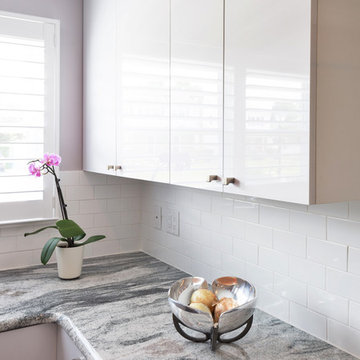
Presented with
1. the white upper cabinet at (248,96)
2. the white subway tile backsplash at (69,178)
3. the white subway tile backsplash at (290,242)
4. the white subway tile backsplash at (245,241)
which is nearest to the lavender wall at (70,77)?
the white subway tile backsplash at (69,178)

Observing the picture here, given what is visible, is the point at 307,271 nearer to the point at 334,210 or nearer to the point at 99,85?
the point at 334,210

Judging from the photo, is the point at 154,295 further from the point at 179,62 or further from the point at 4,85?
the point at 4,85

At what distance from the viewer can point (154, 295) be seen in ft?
5.86

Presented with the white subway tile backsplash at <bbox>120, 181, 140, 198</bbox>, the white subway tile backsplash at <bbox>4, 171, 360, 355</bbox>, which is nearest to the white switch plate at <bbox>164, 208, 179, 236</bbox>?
the white subway tile backsplash at <bbox>4, 171, 360, 355</bbox>

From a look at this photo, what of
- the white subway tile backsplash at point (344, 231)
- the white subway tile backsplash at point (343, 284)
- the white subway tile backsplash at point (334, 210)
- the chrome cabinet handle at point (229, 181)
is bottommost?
the white subway tile backsplash at point (343, 284)

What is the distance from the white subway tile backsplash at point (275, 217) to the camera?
1.52 meters

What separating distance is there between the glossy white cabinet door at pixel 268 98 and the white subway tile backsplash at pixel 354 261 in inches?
14.7

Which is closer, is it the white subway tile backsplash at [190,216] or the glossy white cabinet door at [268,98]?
the glossy white cabinet door at [268,98]

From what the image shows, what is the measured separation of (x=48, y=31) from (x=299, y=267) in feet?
5.41

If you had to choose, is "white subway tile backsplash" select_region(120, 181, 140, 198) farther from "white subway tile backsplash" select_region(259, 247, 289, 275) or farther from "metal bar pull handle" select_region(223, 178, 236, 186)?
"metal bar pull handle" select_region(223, 178, 236, 186)

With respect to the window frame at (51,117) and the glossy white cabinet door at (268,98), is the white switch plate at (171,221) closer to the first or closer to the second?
the window frame at (51,117)

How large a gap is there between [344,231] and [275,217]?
1.01 ft

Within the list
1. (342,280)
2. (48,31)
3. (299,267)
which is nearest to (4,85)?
(48,31)

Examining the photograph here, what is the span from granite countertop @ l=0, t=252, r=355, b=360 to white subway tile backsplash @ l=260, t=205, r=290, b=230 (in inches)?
13.3
